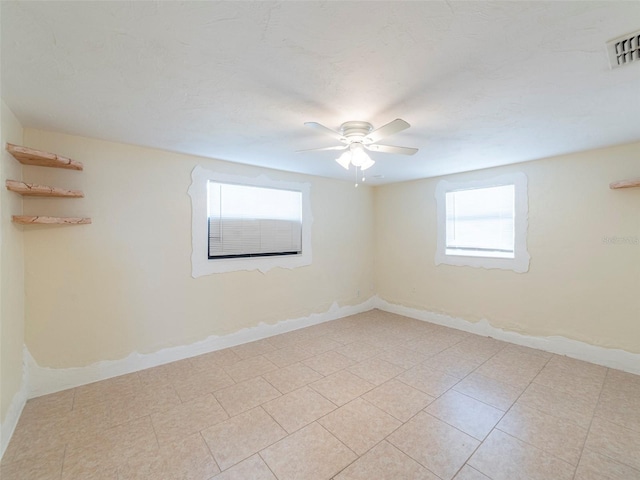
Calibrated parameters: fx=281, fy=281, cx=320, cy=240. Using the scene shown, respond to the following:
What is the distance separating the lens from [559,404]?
2.32 m

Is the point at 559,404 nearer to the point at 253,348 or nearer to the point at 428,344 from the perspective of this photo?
the point at 428,344

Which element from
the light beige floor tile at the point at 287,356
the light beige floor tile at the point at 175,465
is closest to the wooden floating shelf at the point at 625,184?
the light beige floor tile at the point at 287,356

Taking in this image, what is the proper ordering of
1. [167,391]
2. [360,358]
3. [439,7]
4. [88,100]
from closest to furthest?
[439,7] < [88,100] < [167,391] < [360,358]

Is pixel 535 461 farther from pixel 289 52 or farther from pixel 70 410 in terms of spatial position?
pixel 70 410

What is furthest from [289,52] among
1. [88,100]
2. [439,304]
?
[439,304]

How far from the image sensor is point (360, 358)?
3.22m

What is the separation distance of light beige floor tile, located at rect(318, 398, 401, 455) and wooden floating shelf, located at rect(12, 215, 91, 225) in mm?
2614

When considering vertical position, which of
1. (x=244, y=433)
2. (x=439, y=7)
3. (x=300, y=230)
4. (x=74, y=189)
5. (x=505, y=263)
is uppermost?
(x=439, y=7)

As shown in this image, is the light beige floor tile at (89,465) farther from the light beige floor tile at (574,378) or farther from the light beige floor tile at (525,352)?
the light beige floor tile at (525,352)

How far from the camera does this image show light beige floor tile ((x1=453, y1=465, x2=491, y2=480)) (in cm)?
162

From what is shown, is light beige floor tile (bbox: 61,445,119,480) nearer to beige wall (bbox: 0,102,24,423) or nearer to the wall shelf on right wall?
beige wall (bbox: 0,102,24,423)

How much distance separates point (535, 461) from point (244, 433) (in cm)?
190

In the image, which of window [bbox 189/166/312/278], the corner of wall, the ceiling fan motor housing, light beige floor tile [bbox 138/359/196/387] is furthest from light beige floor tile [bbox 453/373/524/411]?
the corner of wall

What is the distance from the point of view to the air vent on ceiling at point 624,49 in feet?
4.23
